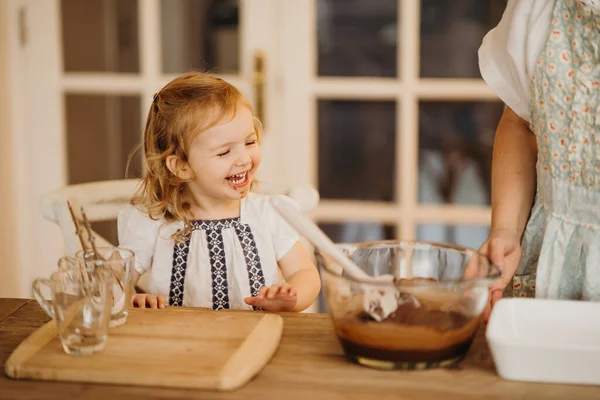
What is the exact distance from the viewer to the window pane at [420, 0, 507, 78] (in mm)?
2807

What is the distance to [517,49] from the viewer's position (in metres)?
1.32

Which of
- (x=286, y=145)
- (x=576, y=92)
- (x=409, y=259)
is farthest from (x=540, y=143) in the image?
(x=286, y=145)

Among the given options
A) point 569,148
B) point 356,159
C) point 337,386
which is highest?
point 569,148

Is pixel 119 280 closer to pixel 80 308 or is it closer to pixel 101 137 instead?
pixel 80 308

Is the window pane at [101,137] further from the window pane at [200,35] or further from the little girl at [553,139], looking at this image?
the little girl at [553,139]

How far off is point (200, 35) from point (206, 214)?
1.38 metres

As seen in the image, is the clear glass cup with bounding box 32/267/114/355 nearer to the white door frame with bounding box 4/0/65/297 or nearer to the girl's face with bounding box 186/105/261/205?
the girl's face with bounding box 186/105/261/205

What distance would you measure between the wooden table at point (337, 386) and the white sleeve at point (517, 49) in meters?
0.46

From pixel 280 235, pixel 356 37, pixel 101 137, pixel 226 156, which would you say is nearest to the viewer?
pixel 226 156

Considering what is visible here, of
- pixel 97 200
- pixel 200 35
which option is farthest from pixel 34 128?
pixel 97 200

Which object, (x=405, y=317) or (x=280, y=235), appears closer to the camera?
(x=405, y=317)

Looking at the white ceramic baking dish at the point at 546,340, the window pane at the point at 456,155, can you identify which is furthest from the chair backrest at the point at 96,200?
the window pane at the point at 456,155

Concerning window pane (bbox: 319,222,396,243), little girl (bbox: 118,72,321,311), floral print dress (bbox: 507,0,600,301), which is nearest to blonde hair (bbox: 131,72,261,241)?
little girl (bbox: 118,72,321,311)

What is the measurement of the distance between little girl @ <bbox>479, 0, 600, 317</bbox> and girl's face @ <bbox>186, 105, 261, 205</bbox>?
48 cm
